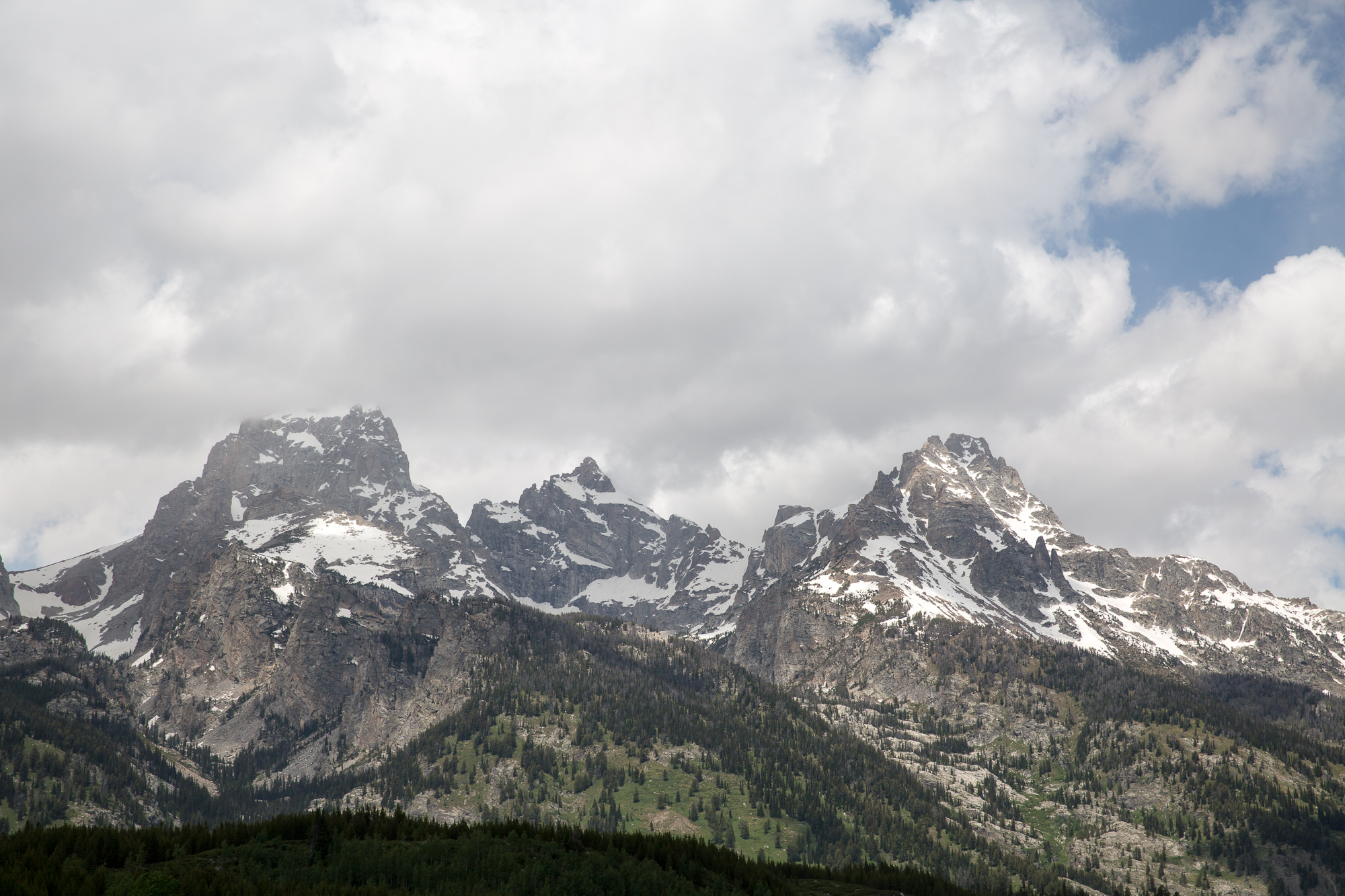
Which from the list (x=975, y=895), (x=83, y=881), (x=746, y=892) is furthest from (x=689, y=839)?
(x=83, y=881)

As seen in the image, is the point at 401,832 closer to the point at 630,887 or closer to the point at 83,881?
the point at 630,887

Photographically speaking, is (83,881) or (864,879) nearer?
(83,881)

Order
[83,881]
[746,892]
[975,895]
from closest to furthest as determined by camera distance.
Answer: [83,881], [746,892], [975,895]

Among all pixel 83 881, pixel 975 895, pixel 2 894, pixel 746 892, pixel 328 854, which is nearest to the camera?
pixel 2 894

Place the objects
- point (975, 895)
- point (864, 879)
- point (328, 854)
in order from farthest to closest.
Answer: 1. point (975, 895)
2. point (864, 879)
3. point (328, 854)

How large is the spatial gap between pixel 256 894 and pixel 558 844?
37.3m

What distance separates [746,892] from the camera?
3895 inches

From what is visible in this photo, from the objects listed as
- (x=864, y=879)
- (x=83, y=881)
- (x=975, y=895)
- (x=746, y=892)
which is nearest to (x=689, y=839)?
(x=746, y=892)

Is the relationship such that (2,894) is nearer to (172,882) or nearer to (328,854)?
(172,882)

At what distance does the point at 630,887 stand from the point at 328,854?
2850cm

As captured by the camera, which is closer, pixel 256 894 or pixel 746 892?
pixel 256 894

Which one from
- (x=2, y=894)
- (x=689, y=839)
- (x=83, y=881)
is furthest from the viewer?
(x=689, y=839)

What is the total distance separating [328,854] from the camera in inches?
3622

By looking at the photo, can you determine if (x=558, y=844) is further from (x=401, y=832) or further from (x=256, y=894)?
(x=256, y=894)
